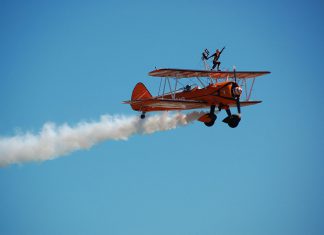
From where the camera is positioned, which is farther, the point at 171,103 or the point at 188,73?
the point at 188,73

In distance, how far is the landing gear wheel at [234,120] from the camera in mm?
48281

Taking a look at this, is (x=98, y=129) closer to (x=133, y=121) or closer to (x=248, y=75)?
(x=133, y=121)

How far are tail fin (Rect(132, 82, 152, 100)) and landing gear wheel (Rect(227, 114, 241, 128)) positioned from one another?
573cm

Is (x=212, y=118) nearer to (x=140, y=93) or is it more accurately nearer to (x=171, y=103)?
(x=171, y=103)

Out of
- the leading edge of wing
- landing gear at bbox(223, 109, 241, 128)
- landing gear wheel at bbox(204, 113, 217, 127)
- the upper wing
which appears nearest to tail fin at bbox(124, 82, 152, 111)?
the leading edge of wing

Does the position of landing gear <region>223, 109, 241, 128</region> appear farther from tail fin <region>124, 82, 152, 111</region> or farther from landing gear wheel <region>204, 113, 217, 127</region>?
tail fin <region>124, 82, 152, 111</region>

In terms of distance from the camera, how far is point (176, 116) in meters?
52.2

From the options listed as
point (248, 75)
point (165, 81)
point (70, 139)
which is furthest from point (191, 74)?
point (70, 139)

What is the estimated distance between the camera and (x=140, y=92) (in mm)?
52312

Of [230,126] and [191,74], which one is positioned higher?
[191,74]

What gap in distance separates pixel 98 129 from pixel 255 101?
30.7 feet

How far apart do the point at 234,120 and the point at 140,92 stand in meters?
6.74

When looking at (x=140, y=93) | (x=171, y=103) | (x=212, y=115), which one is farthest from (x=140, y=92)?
(x=212, y=115)

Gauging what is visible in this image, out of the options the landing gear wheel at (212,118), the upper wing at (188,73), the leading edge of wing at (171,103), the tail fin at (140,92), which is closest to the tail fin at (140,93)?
the tail fin at (140,92)
